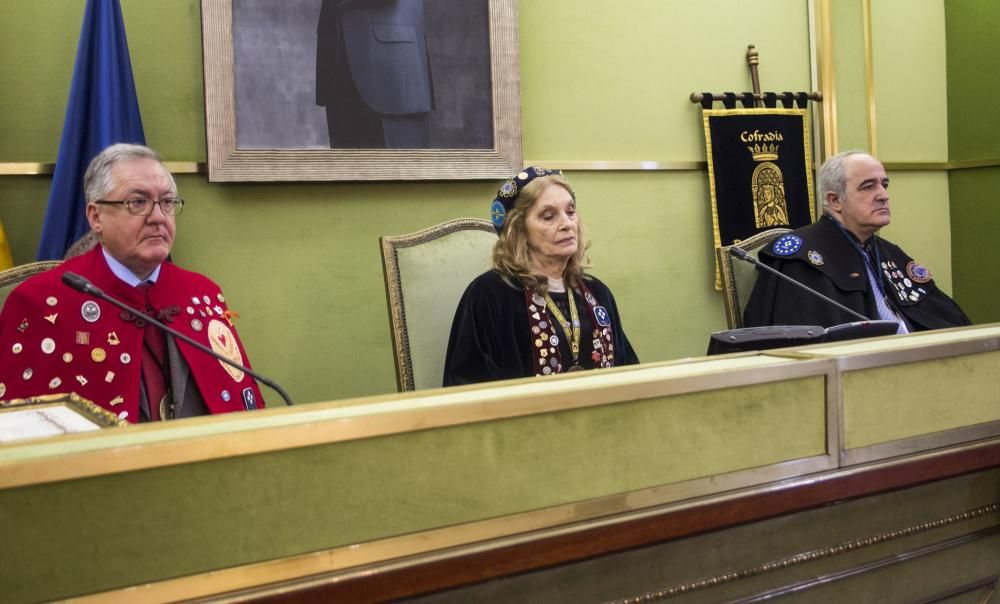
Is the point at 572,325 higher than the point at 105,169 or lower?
lower

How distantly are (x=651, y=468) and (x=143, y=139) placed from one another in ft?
7.60

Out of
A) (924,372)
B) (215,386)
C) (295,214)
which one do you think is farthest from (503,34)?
(924,372)

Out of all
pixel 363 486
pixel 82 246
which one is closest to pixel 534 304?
pixel 82 246

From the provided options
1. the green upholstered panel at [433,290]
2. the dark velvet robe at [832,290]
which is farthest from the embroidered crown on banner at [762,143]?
the green upholstered panel at [433,290]

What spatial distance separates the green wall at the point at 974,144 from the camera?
4.68m

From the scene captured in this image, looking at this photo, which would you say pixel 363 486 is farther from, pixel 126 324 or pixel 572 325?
pixel 572 325

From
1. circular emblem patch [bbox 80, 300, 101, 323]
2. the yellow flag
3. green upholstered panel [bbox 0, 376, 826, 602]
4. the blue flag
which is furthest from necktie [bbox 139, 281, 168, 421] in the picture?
green upholstered panel [bbox 0, 376, 826, 602]

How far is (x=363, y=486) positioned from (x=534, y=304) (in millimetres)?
1809

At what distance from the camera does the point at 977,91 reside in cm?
473

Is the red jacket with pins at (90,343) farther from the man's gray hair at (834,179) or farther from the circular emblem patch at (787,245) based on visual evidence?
the man's gray hair at (834,179)

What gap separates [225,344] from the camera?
252 centimetres

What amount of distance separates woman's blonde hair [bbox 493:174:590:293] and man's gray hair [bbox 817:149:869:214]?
4.20 ft

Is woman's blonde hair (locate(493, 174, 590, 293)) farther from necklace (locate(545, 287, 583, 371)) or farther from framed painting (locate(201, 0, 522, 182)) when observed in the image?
framed painting (locate(201, 0, 522, 182))

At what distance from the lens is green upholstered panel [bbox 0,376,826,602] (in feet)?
3.01
